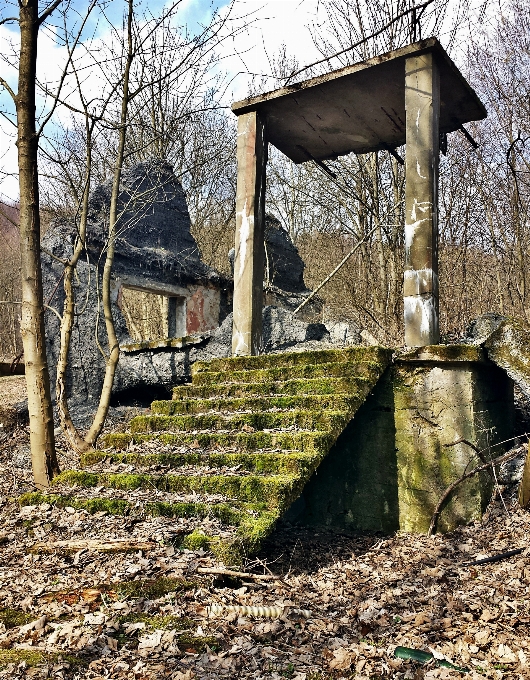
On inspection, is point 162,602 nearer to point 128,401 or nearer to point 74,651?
point 74,651

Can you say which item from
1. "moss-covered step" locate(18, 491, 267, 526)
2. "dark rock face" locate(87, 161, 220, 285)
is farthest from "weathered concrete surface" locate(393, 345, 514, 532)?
"dark rock face" locate(87, 161, 220, 285)

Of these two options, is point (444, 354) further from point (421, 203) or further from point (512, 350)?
point (421, 203)

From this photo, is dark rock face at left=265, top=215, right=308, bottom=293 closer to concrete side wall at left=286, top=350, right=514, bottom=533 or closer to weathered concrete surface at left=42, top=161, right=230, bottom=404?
weathered concrete surface at left=42, top=161, right=230, bottom=404

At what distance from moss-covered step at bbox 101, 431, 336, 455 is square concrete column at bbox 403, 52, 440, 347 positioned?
1574 millimetres

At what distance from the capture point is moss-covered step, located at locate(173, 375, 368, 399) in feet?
15.8

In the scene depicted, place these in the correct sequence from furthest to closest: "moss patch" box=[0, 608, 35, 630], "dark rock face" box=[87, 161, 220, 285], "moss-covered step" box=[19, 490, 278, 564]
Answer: "dark rock face" box=[87, 161, 220, 285], "moss-covered step" box=[19, 490, 278, 564], "moss patch" box=[0, 608, 35, 630]

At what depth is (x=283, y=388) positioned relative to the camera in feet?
17.2

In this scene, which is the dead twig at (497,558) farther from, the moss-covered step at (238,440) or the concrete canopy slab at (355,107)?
the concrete canopy slab at (355,107)

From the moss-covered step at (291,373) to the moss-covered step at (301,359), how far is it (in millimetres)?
81

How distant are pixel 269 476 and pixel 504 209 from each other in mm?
8928

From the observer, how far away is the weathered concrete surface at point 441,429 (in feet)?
15.8

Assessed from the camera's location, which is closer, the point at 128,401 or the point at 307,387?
the point at 307,387

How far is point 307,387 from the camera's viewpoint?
5.09 metres

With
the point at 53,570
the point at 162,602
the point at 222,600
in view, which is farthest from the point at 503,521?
the point at 53,570
